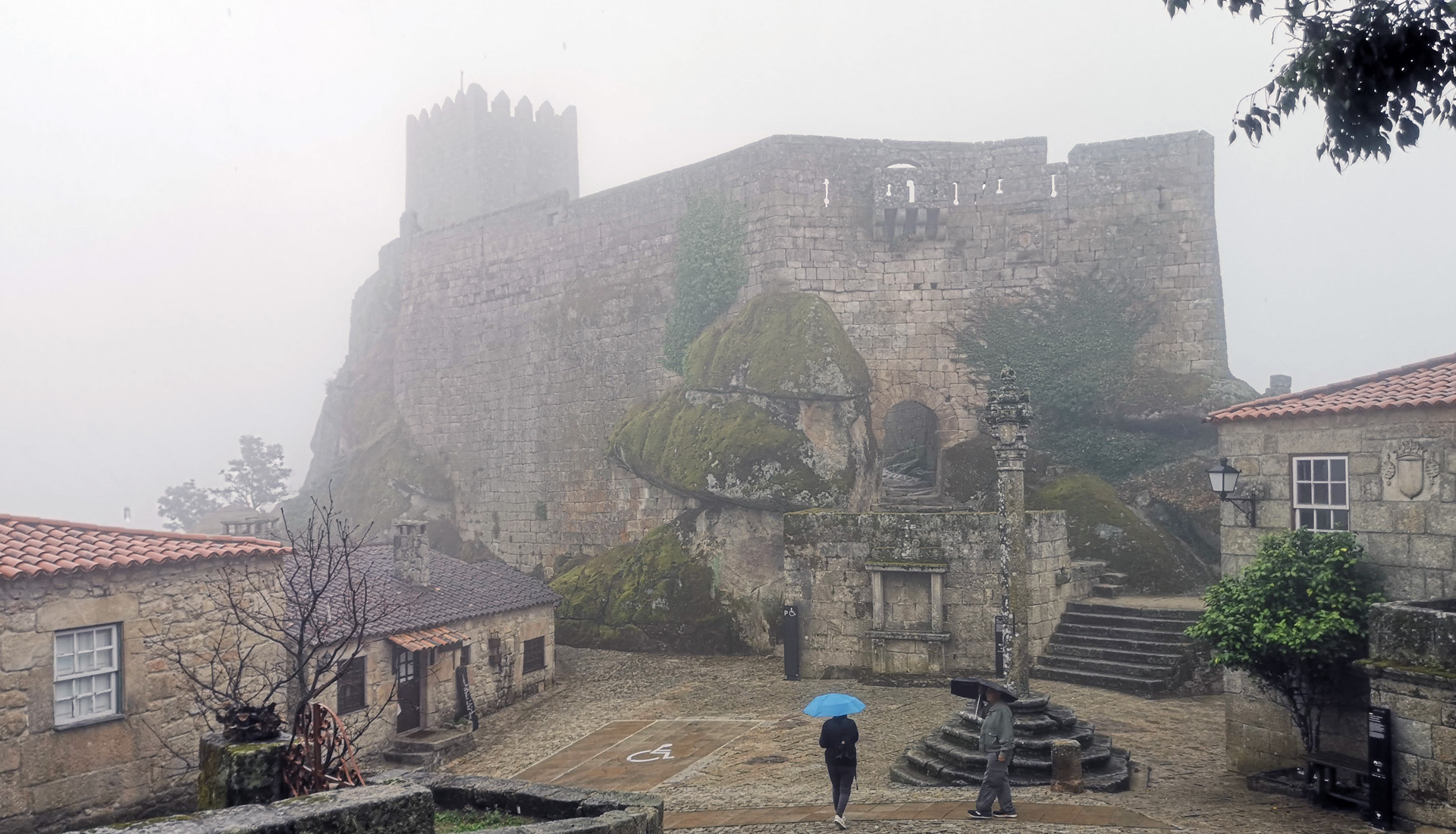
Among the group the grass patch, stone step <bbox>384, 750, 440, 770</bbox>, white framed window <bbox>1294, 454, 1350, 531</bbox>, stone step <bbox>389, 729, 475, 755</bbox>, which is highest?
white framed window <bbox>1294, 454, 1350, 531</bbox>

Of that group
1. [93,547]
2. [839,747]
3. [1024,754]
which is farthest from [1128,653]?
[93,547]

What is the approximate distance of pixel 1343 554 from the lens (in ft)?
38.0

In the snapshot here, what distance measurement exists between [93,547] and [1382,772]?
13.8 m

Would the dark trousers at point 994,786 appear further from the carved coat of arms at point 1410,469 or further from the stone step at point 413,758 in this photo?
the stone step at point 413,758

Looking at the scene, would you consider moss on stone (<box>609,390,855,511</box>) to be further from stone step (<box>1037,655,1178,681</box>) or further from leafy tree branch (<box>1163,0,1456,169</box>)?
leafy tree branch (<box>1163,0,1456,169</box>)

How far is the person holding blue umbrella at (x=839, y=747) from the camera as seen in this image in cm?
1001

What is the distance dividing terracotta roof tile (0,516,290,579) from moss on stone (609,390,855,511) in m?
10.2

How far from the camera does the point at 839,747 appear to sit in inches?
399

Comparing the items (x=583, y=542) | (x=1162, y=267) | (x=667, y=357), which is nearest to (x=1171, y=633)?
(x=1162, y=267)

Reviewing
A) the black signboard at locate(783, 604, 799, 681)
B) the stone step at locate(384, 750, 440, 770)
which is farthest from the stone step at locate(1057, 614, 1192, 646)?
the stone step at locate(384, 750, 440, 770)

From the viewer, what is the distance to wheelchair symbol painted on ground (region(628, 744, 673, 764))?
14.4 meters

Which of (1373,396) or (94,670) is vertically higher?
Answer: (1373,396)

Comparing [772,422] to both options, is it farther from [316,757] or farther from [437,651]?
[316,757]

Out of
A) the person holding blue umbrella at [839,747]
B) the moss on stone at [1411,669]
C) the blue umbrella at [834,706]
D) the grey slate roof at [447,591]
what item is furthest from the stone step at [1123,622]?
Answer: the grey slate roof at [447,591]
